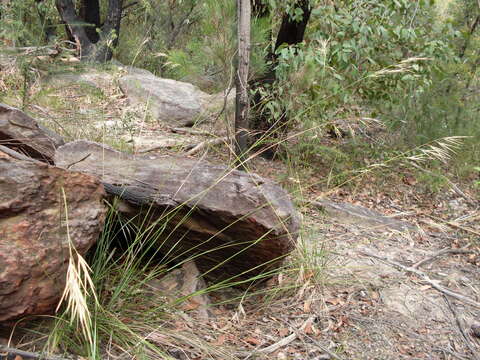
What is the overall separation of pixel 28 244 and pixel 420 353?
1.97m

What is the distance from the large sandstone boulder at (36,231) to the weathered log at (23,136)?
81cm

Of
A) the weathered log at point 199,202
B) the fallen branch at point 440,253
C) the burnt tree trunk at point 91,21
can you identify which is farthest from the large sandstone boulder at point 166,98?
the weathered log at point 199,202

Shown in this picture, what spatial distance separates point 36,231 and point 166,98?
468 centimetres

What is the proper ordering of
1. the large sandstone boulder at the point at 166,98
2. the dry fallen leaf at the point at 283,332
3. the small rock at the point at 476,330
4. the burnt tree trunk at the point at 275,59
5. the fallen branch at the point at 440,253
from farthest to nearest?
the large sandstone boulder at the point at 166,98 < the burnt tree trunk at the point at 275,59 < the fallen branch at the point at 440,253 < the small rock at the point at 476,330 < the dry fallen leaf at the point at 283,332

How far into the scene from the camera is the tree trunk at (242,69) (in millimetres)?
3504

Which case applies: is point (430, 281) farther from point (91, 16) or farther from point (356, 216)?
point (91, 16)

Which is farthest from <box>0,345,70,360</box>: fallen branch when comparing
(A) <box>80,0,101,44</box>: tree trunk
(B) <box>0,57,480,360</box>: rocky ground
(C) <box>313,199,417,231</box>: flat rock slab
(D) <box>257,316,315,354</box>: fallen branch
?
(A) <box>80,0,101,44</box>: tree trunk

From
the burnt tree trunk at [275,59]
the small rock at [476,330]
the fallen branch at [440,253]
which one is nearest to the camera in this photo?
the small rock at [476,330]

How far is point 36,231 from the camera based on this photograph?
1.78 metres

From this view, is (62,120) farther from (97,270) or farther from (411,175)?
(411,175)

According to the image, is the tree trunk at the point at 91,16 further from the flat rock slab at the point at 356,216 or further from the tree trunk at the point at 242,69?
the flat rock slab at the point at 356,216

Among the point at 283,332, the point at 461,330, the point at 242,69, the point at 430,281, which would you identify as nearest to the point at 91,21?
the point at 242,69

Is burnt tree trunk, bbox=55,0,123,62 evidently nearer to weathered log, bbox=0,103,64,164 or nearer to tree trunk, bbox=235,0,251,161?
tree trunk, bbox=235,0,251,161

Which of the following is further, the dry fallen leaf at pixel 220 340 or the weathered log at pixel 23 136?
the weathered log at pixel 23 136
